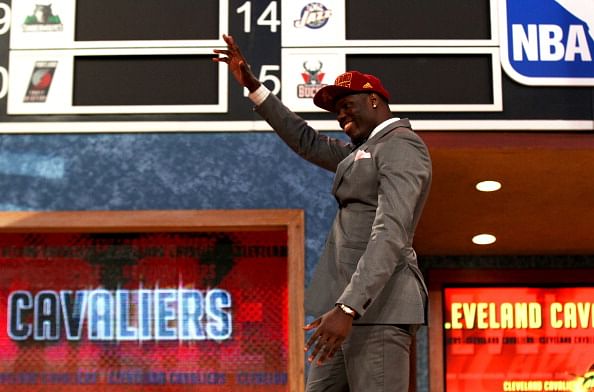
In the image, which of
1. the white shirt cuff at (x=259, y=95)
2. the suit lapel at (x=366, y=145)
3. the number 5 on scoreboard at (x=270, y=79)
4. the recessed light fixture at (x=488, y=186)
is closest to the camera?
the suit lapel at (x=366, y=145)

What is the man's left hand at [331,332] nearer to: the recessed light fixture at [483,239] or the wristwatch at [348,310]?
the wristwatch at [348,310]

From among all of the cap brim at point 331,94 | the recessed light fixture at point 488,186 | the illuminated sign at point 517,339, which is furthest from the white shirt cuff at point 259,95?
the illuminated sign at point 517,339

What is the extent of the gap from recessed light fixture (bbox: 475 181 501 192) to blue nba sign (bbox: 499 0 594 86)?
61cm

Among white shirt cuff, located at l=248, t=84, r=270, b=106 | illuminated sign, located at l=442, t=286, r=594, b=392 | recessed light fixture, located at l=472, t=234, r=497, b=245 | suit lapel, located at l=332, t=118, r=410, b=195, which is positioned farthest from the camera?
illuminated sign, located at l=442, t=286, r=594, b=392

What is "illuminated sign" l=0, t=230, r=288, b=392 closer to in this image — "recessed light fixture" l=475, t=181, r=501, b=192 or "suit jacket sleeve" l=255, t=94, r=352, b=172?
"recessed light fixture" l=475, t=181, r=501, b=192

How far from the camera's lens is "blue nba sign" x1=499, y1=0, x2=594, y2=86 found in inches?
167

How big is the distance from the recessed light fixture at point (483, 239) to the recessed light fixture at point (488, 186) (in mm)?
1184

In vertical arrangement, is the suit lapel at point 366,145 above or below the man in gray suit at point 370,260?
above

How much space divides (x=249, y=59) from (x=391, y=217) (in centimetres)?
206

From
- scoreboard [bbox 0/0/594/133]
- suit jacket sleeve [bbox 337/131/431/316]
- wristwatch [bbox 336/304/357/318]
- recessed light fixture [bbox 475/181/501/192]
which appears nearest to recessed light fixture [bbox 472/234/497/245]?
recessed light fixture [bbox 475/181/501/192]

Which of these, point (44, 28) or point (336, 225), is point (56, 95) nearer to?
point (44, 28)

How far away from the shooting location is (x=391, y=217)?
225cm

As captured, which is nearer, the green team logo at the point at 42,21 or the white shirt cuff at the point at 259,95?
the white shirt cuff at the point at 259,95

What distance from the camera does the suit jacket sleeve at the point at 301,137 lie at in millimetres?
2779
